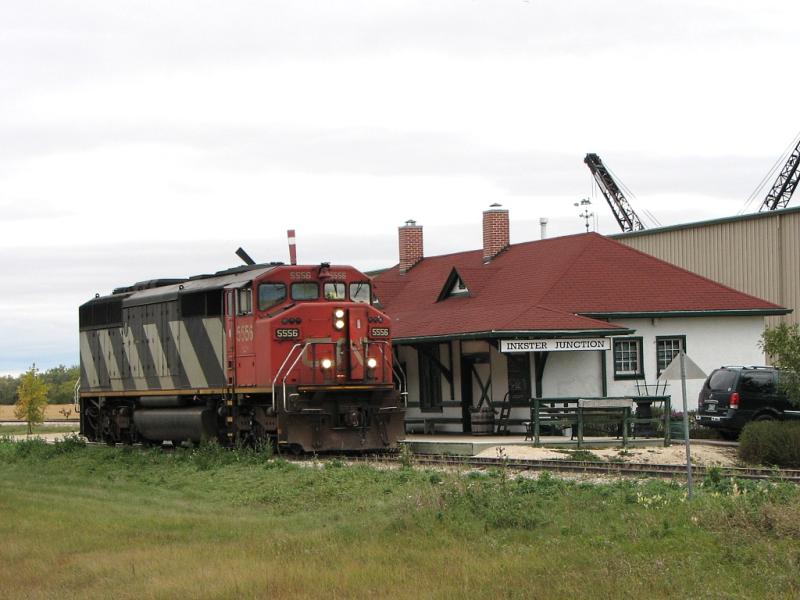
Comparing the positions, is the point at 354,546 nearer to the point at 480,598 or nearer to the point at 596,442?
the point at 480,598

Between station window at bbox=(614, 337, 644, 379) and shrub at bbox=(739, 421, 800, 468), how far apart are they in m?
7.65

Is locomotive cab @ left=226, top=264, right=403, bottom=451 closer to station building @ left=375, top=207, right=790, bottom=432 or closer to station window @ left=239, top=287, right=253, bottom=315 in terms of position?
station window @ left=239, top=287, right=253, bottom=315

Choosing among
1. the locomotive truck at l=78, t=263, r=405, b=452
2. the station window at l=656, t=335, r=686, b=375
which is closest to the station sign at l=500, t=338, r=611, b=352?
the station window at l=656, t=335, r=686, b=375

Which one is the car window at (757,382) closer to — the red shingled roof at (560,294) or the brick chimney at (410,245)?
the red shingled roof at (560,294)

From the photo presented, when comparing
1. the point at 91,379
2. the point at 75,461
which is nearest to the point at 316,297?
the point at 75,461

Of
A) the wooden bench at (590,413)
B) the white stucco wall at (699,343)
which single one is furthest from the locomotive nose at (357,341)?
the white stucco wall at (699,343)

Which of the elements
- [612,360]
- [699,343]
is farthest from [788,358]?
[699,343]

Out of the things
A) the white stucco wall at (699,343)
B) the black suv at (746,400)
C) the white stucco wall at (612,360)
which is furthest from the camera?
the white stucco wall at (699,343)

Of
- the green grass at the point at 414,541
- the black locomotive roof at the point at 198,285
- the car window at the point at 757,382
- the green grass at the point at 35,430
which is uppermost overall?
the black locomotive roof at the point at 198,285

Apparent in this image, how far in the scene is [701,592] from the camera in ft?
31.6

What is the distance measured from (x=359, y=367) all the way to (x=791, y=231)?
2178 cm

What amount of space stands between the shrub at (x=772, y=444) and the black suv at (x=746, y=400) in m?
3.66

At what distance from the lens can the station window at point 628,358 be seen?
3212 cm

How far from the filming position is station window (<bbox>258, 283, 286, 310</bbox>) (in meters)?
23.9
